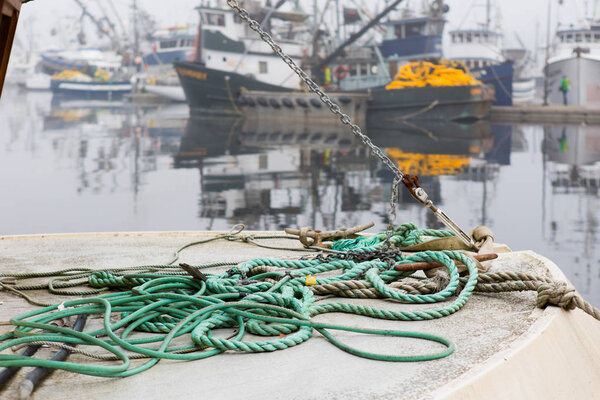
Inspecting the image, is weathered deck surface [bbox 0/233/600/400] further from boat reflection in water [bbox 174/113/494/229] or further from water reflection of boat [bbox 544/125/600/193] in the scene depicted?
water reflection of boat [bbox 544/125/600/193]

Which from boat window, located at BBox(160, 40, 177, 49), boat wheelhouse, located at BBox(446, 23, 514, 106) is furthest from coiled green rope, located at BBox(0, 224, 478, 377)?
boat window, located at BBox(160, 40, 177, 49)

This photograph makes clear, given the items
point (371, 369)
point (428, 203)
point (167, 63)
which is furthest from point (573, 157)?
point (167, 63)

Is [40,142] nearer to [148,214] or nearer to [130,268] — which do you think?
[148,214]

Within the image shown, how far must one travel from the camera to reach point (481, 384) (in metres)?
1.77

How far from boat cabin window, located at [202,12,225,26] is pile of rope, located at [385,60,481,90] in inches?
343

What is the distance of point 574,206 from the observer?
10.9 metres

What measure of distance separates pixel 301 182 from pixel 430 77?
19910 mm

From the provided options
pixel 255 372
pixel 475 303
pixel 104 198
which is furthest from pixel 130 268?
pixel 104 198

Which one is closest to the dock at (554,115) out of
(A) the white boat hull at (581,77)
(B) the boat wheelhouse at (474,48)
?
(A) the white boat hull at (581,77)

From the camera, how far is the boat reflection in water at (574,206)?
7.00m

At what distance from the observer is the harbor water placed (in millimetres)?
9180

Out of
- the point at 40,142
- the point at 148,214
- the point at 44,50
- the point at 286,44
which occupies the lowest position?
the point at 148,214

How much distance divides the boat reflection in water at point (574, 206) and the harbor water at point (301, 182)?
29 mm

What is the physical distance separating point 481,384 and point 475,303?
0.71 meters
